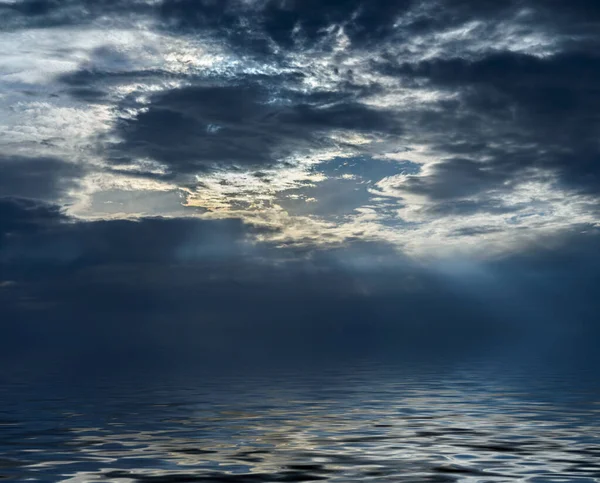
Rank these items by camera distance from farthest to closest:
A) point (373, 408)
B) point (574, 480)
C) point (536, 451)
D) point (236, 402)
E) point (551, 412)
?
1. point (236, 402)
2. point (373, 408)
3. point (551, 412)
4. point (536, 451)
5. point (574, 480)

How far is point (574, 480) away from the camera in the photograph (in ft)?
72.8

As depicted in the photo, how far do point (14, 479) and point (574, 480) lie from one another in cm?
1746

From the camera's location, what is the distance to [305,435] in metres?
32.5

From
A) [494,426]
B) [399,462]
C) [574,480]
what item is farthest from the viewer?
[494,426]

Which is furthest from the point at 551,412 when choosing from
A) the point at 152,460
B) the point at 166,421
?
the point at 152,460

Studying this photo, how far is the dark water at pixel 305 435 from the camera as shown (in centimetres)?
2377

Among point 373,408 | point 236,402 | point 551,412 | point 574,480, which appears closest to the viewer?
point 574,480

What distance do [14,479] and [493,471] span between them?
15.3m

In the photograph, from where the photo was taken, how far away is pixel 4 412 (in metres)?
→ 44.6

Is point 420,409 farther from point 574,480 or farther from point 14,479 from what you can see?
point 14,479

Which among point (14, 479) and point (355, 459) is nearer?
point (14, 479)

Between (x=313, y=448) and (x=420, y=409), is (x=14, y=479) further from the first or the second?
(x=420, y=409)

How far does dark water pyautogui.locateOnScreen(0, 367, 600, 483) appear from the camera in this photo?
2377cm

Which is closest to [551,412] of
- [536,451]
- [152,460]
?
[536,451]
